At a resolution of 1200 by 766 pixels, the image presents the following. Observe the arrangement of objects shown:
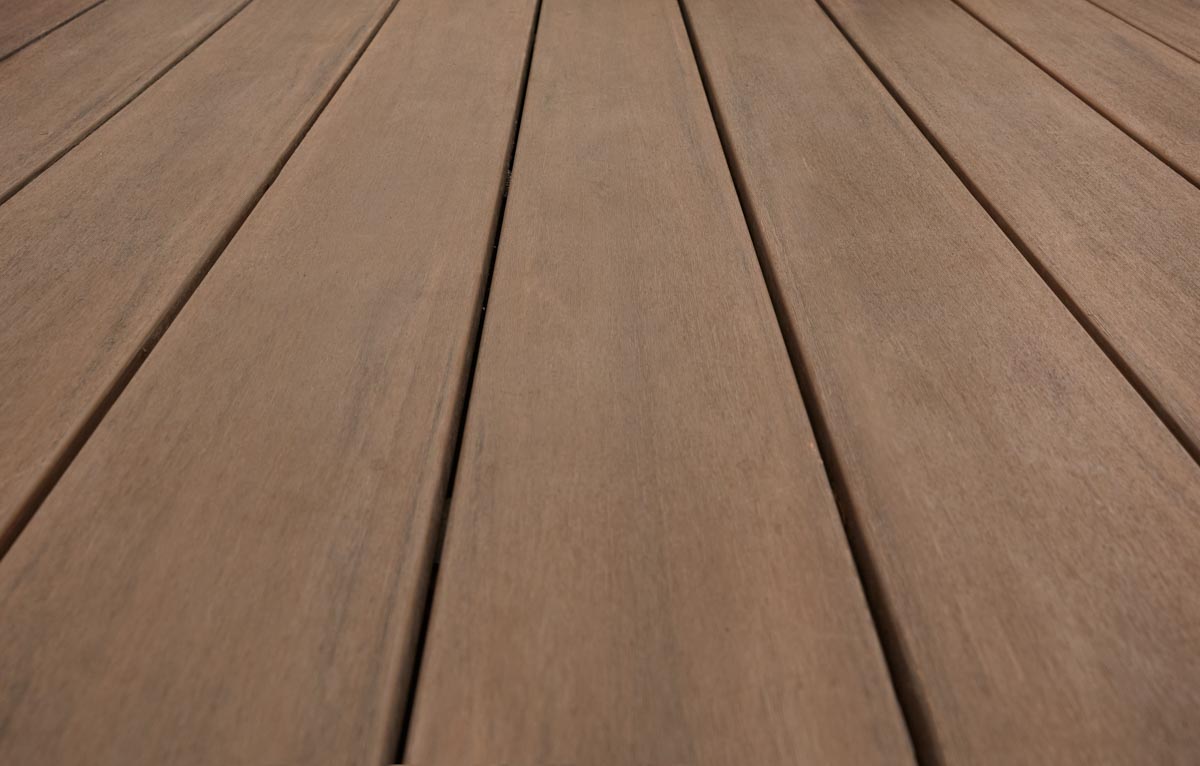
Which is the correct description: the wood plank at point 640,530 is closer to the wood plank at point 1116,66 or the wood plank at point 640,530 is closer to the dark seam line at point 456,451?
the dark seam line at point 456,451

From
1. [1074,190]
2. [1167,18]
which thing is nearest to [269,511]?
[1074,190]

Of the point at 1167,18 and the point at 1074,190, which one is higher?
the point at 1167,18

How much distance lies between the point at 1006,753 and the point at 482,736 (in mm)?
252

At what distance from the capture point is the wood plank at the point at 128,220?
503mm

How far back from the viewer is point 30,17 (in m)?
1.06

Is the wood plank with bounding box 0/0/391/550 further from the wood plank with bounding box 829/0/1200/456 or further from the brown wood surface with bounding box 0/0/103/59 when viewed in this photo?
the wood plank with bounding box 829/0/1200/456

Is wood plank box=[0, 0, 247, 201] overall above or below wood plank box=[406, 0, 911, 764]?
above

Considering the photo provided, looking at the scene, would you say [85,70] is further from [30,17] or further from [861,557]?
[861,557]

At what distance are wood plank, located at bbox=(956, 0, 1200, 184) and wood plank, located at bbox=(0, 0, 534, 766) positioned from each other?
0.75 metres

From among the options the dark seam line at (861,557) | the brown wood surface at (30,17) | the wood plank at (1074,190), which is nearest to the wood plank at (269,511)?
the dark seam line at (861,557)

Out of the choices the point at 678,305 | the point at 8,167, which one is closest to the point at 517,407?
the point at 678,305

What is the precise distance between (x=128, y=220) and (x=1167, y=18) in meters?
1.46

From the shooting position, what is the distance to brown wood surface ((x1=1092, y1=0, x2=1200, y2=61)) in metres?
1.04

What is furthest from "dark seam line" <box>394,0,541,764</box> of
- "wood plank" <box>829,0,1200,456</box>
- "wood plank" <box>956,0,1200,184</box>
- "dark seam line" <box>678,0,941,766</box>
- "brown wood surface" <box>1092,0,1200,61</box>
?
"brown wood surface" <box>1092,0,1200,61</box>
